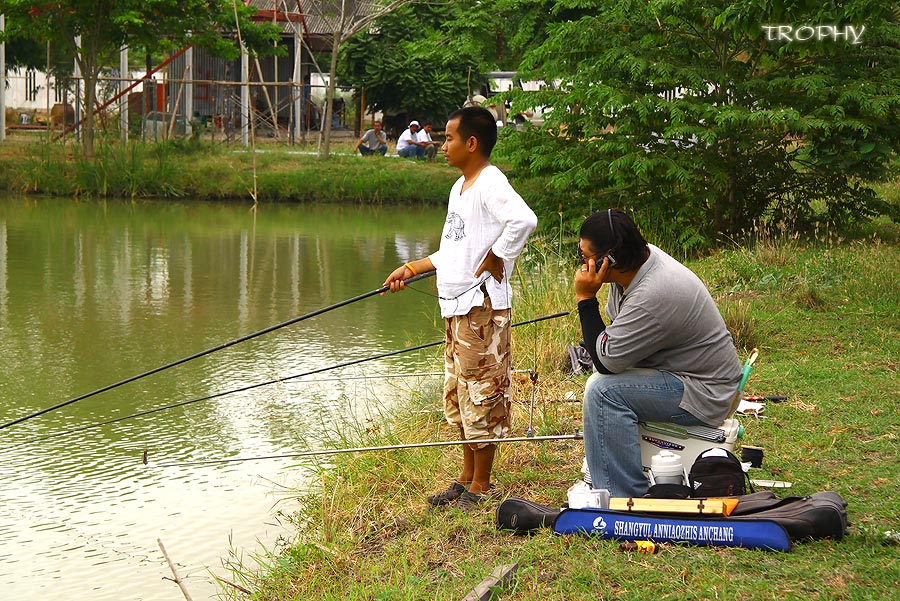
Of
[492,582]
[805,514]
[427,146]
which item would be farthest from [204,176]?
[805,514]

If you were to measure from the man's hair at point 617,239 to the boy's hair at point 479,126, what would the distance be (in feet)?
2.02

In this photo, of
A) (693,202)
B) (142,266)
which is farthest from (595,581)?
(142,266)

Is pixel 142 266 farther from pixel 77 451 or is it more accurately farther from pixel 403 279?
pixel 403 279

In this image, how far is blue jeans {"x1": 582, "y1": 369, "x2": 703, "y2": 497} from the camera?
4.15m

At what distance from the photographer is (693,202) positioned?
11.5m

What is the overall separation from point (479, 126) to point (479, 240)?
45 cm

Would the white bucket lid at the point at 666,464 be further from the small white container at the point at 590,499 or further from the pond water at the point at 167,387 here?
the pond water at the point at 167,387

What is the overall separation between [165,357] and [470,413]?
15.0 ft

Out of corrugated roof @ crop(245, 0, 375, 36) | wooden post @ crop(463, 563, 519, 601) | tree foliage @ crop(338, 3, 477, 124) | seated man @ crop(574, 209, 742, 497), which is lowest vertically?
wooden post @ crop(463, 563, 519, 601)

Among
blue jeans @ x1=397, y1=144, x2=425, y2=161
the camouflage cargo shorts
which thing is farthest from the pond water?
blue jeans @ x1=397, y1=144, x2=425, y2=161

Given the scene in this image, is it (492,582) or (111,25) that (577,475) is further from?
(111,25)

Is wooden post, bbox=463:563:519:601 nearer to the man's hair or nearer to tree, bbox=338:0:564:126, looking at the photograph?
the man's hair

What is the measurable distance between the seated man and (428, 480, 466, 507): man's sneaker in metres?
0.72

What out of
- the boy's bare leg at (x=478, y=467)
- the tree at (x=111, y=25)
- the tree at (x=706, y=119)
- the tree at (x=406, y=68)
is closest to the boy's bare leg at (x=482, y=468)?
the boy's bare leg at (x=478, y=467)
